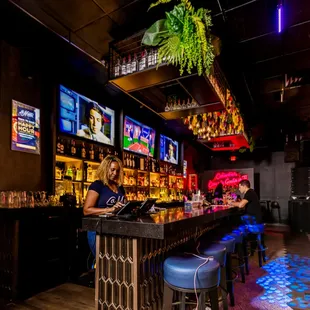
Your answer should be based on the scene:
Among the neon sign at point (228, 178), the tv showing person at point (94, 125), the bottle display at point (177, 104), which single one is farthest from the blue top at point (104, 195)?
the neon sign at point (228, 178)

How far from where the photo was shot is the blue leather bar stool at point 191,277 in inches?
72.2

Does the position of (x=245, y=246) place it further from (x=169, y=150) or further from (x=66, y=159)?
(x=169, y=150)

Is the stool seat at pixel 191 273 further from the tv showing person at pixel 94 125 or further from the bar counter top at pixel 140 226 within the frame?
the tv showing person at pixel 94 125

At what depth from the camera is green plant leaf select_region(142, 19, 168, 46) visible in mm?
2748

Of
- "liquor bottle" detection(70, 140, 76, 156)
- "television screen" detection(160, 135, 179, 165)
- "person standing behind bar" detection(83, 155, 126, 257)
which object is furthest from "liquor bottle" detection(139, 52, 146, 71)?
"television screen" detection(160, 135, 179, 165)

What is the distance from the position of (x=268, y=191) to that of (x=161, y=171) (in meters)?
6.96

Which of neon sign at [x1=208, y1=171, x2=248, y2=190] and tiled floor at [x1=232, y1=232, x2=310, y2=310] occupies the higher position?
neon sign at [x1=208, y1=171, x2=248, y2=190]

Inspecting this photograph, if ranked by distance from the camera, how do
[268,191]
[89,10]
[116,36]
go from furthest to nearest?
[268,191] < [116,36] < [89,10]

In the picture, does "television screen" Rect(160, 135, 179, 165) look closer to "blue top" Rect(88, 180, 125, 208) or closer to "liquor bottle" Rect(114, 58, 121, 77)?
"liquor bottle" Rect(114, 58, 121, 77)

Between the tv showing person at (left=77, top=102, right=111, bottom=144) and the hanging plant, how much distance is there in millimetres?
2619

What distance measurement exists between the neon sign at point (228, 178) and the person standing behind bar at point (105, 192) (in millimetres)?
9813

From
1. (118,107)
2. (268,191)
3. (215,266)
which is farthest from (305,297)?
(268,191)

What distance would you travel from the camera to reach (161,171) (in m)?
7.81

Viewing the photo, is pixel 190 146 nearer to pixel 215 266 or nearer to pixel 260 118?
pixel 260 118
